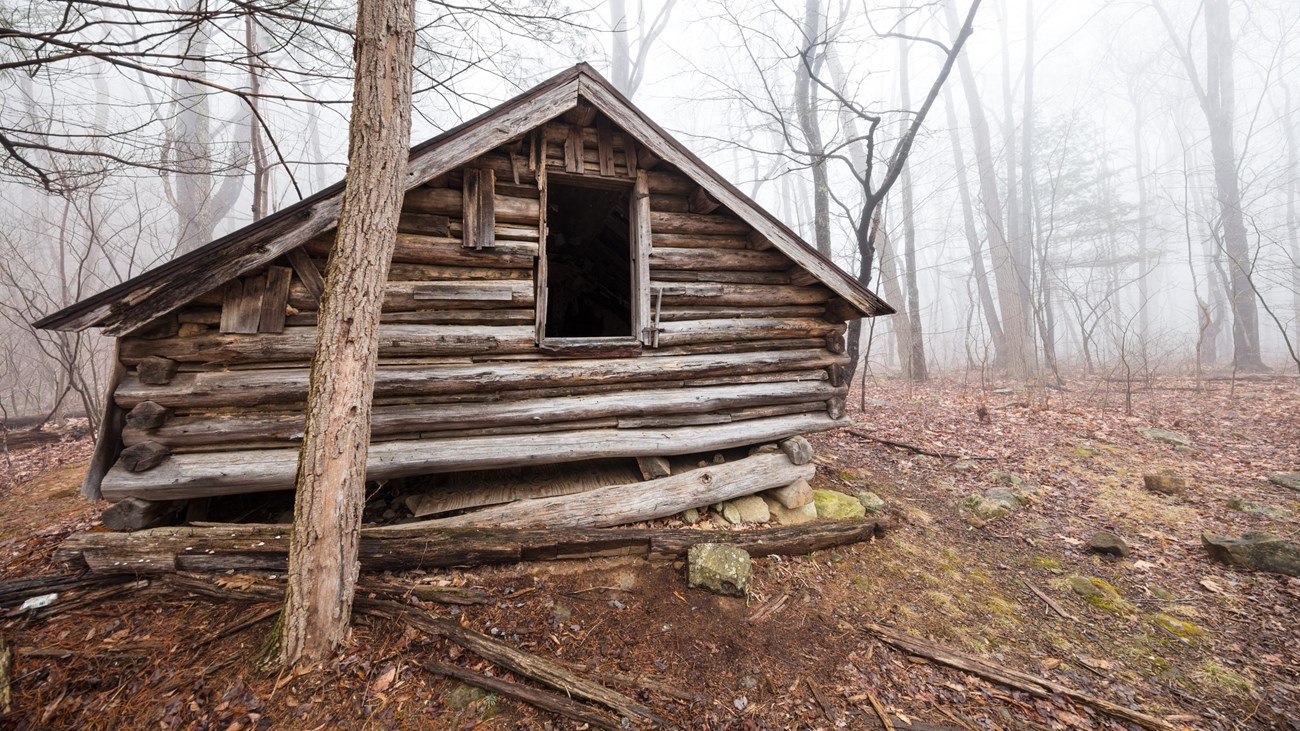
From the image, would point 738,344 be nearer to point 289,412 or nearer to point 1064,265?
point 289,412

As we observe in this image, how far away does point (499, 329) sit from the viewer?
4305 mm

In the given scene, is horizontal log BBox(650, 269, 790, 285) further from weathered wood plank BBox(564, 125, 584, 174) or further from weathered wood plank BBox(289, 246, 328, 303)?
weathered wood plank BBox(289, 246, 328, 303)

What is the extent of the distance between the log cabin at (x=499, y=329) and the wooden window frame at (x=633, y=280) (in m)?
0.02

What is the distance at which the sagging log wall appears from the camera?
3.57 meters

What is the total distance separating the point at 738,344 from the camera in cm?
517

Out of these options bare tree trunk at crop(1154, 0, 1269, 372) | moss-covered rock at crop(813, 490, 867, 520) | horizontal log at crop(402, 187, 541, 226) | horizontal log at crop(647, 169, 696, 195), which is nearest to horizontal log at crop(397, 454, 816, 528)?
moss-covered rock at crop(813, 490, 867, 520)

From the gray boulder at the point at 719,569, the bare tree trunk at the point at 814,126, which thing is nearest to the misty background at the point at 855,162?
the bare tree trunk at the point at 814,126

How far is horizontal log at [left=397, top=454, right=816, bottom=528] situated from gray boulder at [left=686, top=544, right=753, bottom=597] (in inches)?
25.6

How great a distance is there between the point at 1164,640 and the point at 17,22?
581 inches

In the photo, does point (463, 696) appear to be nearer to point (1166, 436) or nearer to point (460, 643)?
point (460, 643)

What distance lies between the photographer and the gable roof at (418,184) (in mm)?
3227

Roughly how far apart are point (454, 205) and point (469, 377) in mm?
1711

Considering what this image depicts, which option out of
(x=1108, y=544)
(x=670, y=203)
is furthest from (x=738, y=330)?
(x=1108, y=544)

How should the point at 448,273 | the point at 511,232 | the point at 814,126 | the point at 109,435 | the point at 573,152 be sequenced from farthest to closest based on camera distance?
the point at 814,126 < the point at 573,152 < the point at 511,232 < the point at 448,273 < the point at 109,435
